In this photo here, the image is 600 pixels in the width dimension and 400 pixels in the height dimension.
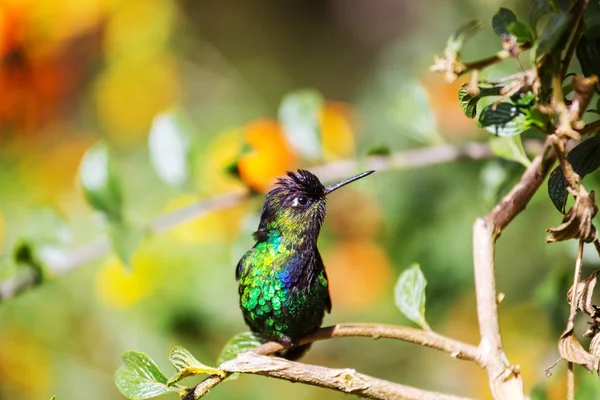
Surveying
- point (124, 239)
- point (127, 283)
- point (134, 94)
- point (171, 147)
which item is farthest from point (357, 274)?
point (134, 94)

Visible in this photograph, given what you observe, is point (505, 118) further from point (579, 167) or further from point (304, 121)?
point (304, 121)

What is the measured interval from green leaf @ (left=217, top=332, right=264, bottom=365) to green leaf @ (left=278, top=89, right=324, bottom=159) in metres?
0.60

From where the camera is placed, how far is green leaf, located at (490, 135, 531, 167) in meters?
0.99

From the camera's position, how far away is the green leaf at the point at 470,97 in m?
0.77

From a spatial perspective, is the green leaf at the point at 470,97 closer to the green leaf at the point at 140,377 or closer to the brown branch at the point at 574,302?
the brown branch at the point at 574,302

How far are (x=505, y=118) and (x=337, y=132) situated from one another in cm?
137

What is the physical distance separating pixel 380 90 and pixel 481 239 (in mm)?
1815

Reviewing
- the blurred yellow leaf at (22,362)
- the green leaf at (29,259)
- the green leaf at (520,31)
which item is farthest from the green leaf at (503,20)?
the blurred yellow leaf at (22,362)

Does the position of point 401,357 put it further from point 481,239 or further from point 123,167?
point 481,239

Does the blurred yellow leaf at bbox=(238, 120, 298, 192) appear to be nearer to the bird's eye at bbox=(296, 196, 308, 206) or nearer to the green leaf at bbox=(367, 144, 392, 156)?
the green leaf at bbox=(367, 144, 392, 156)

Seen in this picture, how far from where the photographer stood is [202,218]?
2221 mm

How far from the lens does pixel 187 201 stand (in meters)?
1.96

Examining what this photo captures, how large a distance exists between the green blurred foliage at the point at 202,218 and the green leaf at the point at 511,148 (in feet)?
0.49

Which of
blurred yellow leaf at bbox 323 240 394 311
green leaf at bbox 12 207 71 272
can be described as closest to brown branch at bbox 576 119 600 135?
green leaf at bbox 12 207 71 272
